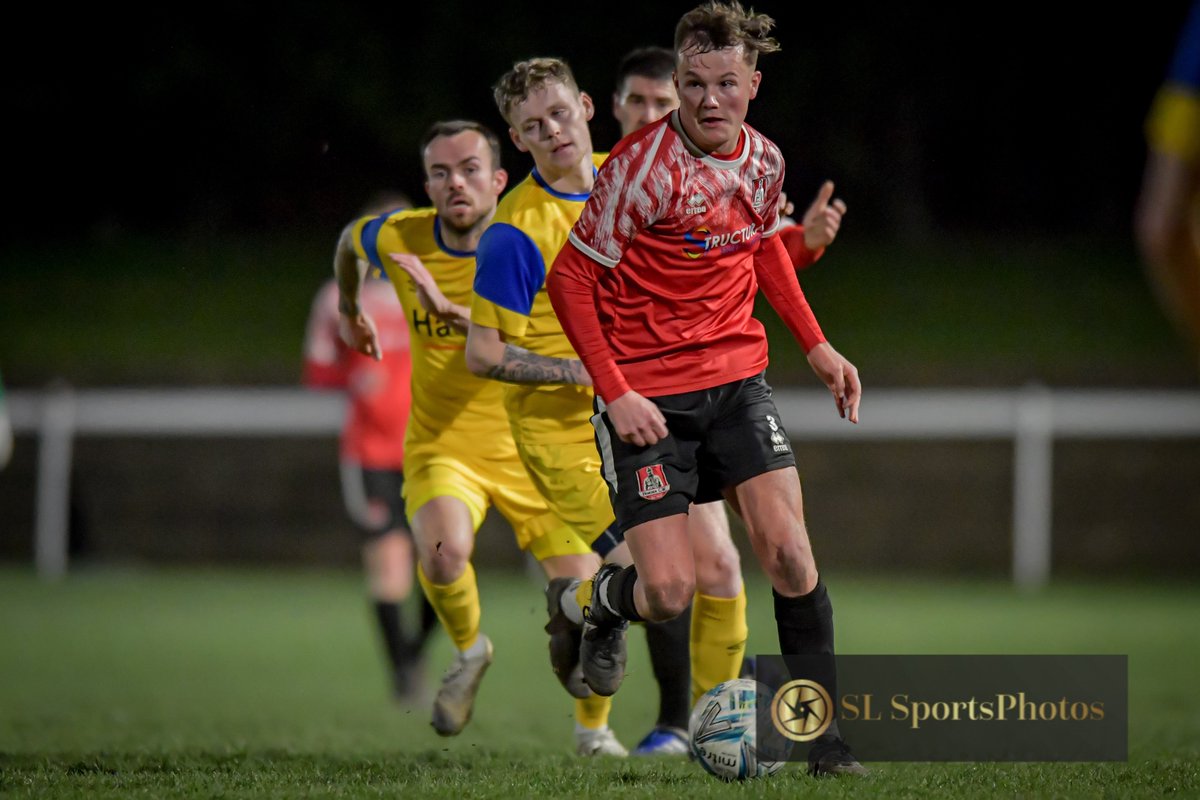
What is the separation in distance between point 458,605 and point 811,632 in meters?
1.64

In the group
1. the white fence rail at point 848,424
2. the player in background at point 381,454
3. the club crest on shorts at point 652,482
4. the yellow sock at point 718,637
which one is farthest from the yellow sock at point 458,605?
the white fence rail at point 848,424

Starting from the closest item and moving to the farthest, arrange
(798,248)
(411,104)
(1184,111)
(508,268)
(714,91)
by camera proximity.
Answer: (1184,111) → (714,91) → (508,268) → (798,248) → (411,104)

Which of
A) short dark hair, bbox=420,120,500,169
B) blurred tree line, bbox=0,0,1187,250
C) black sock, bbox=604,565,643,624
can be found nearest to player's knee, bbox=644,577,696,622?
black sock, bbox=604,565,643,624

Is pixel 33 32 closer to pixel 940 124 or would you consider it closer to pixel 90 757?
pixel 940 124

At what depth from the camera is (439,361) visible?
6148mm

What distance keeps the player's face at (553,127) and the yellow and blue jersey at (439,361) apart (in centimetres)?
72

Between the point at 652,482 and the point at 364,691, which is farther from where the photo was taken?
the point at 364,691

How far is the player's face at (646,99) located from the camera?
20.1 ft

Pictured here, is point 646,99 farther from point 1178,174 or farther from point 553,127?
A: point 1178,174

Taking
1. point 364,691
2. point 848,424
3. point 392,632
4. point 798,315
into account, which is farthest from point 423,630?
point 848,424

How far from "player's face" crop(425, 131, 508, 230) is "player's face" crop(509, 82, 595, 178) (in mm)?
405

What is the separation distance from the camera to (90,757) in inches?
220

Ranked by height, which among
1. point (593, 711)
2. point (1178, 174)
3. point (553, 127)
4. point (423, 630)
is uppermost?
point (553, 127)

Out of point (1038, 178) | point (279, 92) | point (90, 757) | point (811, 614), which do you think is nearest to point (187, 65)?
point (279, 92)
